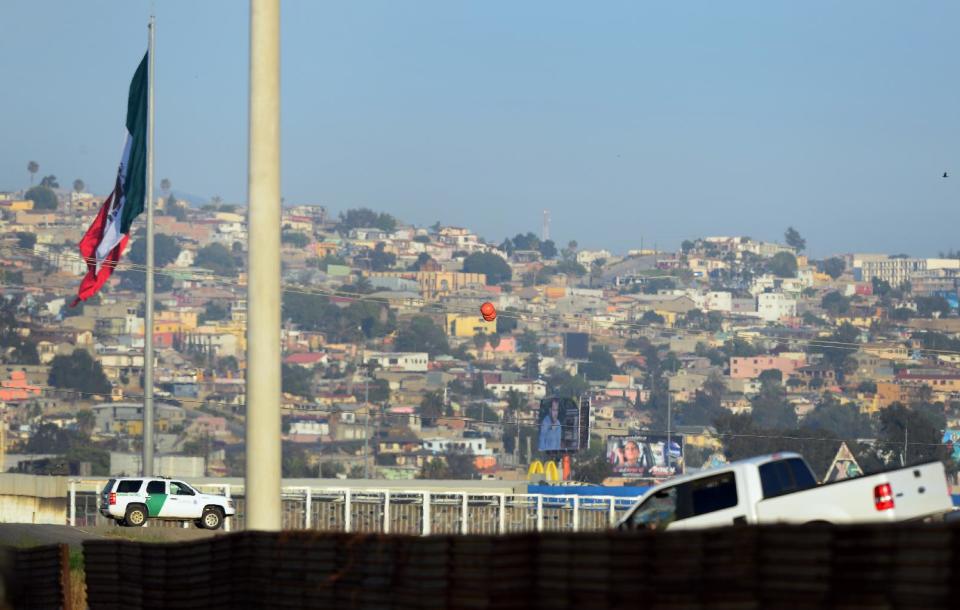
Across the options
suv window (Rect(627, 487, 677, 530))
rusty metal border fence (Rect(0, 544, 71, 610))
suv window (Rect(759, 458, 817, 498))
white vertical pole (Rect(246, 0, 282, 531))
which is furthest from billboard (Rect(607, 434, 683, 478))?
white vertical pole (Rect(246, 0, 282, 531))

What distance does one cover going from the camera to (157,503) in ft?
131

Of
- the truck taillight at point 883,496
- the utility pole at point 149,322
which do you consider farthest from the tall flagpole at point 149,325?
the truck taillight at point 883,496

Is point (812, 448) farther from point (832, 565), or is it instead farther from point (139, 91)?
point (832, 565)

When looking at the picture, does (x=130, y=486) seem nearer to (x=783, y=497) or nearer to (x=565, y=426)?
(x=783, y=497)

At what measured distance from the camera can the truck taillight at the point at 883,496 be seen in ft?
57.5

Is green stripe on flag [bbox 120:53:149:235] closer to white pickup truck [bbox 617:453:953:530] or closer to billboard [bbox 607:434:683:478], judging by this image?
white pickup truck [bbox 617:453:953:530]

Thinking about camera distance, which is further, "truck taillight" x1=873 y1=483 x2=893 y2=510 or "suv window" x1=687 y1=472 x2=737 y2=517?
"suv window" x1=687 y1=472 x2=737 y2=517

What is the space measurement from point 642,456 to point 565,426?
133ft

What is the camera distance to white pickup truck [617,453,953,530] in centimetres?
1755

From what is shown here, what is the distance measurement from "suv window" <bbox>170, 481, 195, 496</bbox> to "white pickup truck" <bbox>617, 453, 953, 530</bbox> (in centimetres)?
2301

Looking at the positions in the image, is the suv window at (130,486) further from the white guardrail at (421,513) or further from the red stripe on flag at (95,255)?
the red stripe on flag at (95,255)

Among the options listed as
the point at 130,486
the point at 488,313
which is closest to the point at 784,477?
the point at 130,486

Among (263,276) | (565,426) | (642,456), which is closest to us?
(263,276)

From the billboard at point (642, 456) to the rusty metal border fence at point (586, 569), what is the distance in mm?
155428
